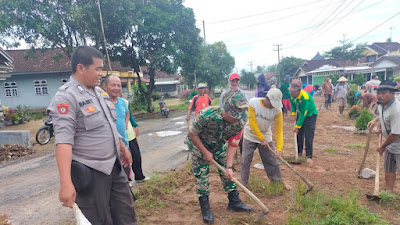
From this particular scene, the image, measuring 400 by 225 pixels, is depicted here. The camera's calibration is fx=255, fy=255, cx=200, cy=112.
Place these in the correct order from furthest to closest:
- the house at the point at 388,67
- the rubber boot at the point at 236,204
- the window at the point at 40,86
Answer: the house at the point at 388,67, the window at the point at 40,86, the rubber boot at the point at 236,204

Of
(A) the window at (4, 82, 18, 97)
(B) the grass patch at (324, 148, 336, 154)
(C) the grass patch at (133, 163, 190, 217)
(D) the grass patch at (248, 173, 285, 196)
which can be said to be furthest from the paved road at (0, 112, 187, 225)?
(A) the window at (4, 82, 18, 97)

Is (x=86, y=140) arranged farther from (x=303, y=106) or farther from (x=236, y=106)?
(x=303, y=106)

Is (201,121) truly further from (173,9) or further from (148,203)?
(173,9)

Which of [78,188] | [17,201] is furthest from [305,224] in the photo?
[17,201]

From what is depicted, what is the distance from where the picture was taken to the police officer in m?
1.73

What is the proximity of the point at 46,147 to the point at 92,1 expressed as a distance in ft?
24.4

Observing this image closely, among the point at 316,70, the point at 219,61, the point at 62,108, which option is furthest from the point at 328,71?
the point at 62,108

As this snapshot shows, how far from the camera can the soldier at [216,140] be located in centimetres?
254

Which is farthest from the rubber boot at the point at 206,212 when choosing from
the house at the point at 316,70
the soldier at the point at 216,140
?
the house at the point at 316,70

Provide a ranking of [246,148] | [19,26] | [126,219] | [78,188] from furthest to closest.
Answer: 1. [19,26]
2. [246,148]
3. [126,219]
4. [78,188]

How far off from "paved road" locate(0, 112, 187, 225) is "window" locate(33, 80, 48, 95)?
14877mm

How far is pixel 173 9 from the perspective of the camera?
1526cm

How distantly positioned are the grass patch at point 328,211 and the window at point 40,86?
2113 centimetres

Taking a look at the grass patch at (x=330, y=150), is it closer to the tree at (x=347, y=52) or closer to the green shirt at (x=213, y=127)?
the green shirt at (x=213, y=127)
